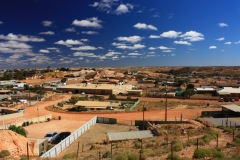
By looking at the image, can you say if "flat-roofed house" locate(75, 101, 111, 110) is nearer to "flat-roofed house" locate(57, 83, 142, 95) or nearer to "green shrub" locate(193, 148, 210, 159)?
"flat-roofed house" locate(57, 83, 142, 95)

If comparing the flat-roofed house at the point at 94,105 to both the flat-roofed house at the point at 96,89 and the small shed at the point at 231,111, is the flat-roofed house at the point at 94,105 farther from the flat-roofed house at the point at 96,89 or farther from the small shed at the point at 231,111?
the small shed at the point at 231,111

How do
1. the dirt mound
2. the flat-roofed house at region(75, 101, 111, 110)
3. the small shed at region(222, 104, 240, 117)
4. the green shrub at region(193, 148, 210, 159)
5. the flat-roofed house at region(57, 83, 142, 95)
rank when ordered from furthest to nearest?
the flat-roofed house at region(57, 83, 142, 95) → the flat-roofed house at region(75, 101, 111, 110) → the small shed at region(222, 104, 240, 117) → the dirt mound → the green shrub at region(193, 148, 210, 159)

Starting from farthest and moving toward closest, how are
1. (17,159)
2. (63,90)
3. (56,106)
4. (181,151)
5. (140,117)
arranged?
(63,90) → (56,106) → (140,117) → (181,151) → (17,159)

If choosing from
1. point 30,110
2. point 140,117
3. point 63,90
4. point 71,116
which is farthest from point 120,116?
point 63,90

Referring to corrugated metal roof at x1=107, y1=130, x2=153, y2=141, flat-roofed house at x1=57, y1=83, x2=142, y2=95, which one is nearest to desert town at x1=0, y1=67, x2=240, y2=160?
corrugated metal roof at x1=107, y1=130, x2=153, y2=141

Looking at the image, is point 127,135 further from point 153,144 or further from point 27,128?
point 27,128

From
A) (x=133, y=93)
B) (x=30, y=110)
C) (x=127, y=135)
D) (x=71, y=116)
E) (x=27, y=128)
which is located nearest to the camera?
(x=127, y=135)

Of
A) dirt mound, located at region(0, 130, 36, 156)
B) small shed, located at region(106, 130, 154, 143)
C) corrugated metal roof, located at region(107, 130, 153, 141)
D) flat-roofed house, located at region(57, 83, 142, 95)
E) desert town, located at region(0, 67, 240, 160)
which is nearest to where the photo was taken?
desert town, located at region(0, 67, 240, 160)

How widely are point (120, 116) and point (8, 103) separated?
28.5 m

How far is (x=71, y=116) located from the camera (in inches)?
1551

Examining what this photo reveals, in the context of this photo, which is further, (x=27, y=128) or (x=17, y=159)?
(x=27, y=128)

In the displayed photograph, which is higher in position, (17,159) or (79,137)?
(17,159)

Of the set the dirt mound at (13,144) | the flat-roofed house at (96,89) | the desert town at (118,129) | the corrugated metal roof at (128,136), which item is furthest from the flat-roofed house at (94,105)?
the dirt mound at (13,144)

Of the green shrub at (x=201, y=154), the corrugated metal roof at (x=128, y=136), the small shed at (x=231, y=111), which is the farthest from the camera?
the small shed at (x=231, y=111)
